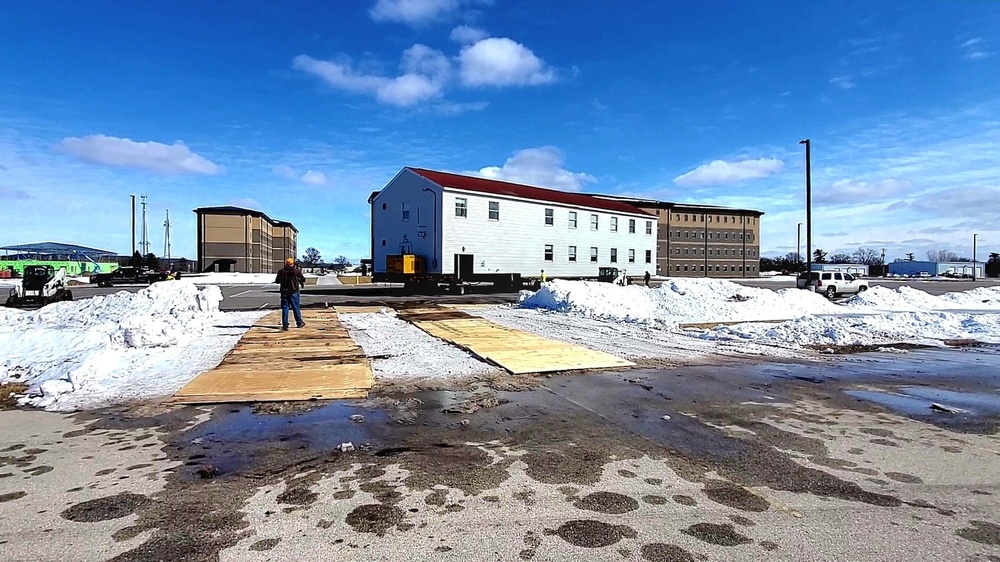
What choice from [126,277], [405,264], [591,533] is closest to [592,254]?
[405,264]

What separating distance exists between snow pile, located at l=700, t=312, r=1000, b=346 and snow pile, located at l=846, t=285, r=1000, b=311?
865cm

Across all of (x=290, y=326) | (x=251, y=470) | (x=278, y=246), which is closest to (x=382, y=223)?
(x=290, y=326)

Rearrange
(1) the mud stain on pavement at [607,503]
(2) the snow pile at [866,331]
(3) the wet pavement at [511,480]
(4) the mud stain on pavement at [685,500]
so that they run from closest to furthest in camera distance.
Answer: (3) the wet pavement at [511,480]
(1) the mud stain on pavement at [607,503]
(4) the mud stain on pavement at [685,500]
(2) the snow pile at [866,331]

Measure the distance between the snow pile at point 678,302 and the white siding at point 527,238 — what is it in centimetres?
941

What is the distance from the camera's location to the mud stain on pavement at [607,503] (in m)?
3.72

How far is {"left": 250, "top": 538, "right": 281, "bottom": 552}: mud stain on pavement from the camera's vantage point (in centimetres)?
316

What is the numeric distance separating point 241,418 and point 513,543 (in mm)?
4054

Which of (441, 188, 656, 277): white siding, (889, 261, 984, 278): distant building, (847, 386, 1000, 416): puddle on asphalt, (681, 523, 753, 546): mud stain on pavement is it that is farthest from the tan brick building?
(681, 523, 753, 546): mud stain on pavement

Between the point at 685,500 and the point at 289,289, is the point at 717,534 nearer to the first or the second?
the point at 685,500

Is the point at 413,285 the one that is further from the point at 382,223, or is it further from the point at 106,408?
the point at 106,408

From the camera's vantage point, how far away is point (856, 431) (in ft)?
18.5

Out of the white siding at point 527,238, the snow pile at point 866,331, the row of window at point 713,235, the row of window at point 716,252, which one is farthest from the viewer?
the row of window at point 716,252

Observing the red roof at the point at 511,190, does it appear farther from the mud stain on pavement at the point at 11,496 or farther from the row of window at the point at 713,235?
the row of window at the point at 713,235

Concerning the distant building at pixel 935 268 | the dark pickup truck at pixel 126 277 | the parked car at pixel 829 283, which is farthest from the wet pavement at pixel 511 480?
the distant building at pixel 935 268
